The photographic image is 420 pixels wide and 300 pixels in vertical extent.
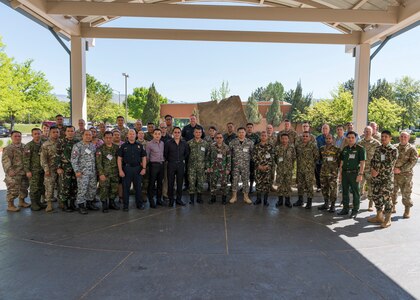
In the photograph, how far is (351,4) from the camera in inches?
340

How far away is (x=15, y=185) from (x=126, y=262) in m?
3.88

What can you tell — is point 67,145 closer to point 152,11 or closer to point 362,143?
point 152,11

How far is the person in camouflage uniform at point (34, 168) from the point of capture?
20.4ft

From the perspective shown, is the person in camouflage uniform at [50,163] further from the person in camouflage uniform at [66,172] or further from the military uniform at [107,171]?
the military uniform at [107,171]

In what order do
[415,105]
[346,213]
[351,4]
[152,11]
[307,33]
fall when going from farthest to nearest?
[415,105]
[307,33]
[351,4]
[152,11]
[346,213]

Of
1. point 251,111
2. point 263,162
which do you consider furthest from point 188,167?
point 251,111

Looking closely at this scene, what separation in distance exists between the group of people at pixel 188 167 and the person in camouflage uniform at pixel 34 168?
18 millimetres

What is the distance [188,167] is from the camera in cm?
689

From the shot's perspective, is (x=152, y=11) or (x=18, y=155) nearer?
(x=18, y=155)

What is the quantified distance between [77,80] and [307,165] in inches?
299

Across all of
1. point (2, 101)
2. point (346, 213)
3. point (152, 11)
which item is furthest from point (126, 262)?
point (2, 101)

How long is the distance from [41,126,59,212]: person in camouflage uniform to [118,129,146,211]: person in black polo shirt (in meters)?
1.34

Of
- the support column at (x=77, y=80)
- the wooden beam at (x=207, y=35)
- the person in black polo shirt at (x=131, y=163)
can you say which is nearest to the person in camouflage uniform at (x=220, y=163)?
the person in black polo shirt at (x=131, y=163)

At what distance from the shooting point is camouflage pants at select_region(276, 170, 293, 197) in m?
6.63
